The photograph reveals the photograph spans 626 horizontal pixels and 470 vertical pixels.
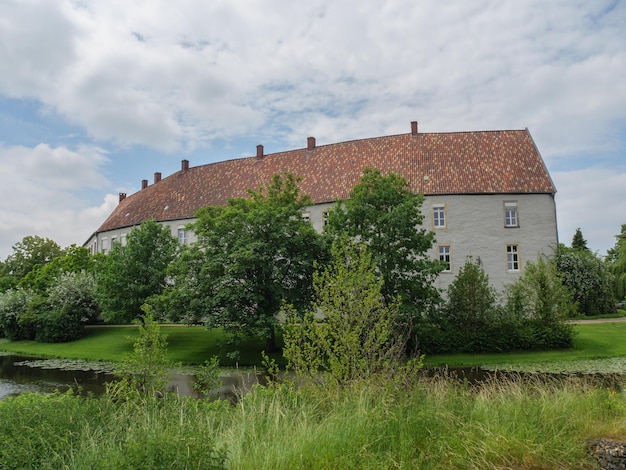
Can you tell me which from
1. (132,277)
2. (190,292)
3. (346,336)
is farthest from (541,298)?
(132,277)

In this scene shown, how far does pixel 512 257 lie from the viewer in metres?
33.6

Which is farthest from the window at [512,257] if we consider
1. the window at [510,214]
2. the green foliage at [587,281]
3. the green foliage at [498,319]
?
the green foliage at [498,319]

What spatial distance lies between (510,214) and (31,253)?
188 feet

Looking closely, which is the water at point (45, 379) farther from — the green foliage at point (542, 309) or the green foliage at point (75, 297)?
the green foliage at point (542, 309)

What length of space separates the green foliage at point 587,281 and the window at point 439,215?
779cm

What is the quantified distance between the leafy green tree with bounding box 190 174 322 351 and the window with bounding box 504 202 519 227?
1687cm

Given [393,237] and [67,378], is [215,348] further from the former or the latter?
[393,237]

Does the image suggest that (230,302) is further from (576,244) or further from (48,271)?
(576,244)

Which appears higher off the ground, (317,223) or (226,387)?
(317,223)

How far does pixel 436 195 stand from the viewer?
113 ft

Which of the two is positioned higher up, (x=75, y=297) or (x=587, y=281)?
(x=587, y=281)

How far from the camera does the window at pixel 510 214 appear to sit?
33812 mm

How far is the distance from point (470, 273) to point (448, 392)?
1559 cm

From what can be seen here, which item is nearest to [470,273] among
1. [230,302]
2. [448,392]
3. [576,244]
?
[230,302]
